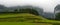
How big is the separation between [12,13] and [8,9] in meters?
0.03

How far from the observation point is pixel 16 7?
1.01m

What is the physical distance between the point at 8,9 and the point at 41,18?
20 centimetres

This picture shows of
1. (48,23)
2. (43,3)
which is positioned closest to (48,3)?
(43,3)

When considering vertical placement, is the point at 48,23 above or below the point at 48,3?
below

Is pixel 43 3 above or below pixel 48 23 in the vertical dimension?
above

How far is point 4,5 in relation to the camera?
1.02 m

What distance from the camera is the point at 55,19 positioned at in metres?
1.00

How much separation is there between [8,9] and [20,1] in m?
0.09

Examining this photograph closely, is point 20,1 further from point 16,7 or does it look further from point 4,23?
point 4,23

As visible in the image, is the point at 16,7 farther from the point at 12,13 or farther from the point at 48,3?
the point at 48,3

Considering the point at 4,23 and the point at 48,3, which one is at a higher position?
the point at 48,3

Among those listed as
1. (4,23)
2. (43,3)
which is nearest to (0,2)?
(4,23)

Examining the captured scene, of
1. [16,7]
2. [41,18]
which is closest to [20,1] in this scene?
[16,7]

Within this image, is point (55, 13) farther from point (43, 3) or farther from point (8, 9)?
point (8, 9)
